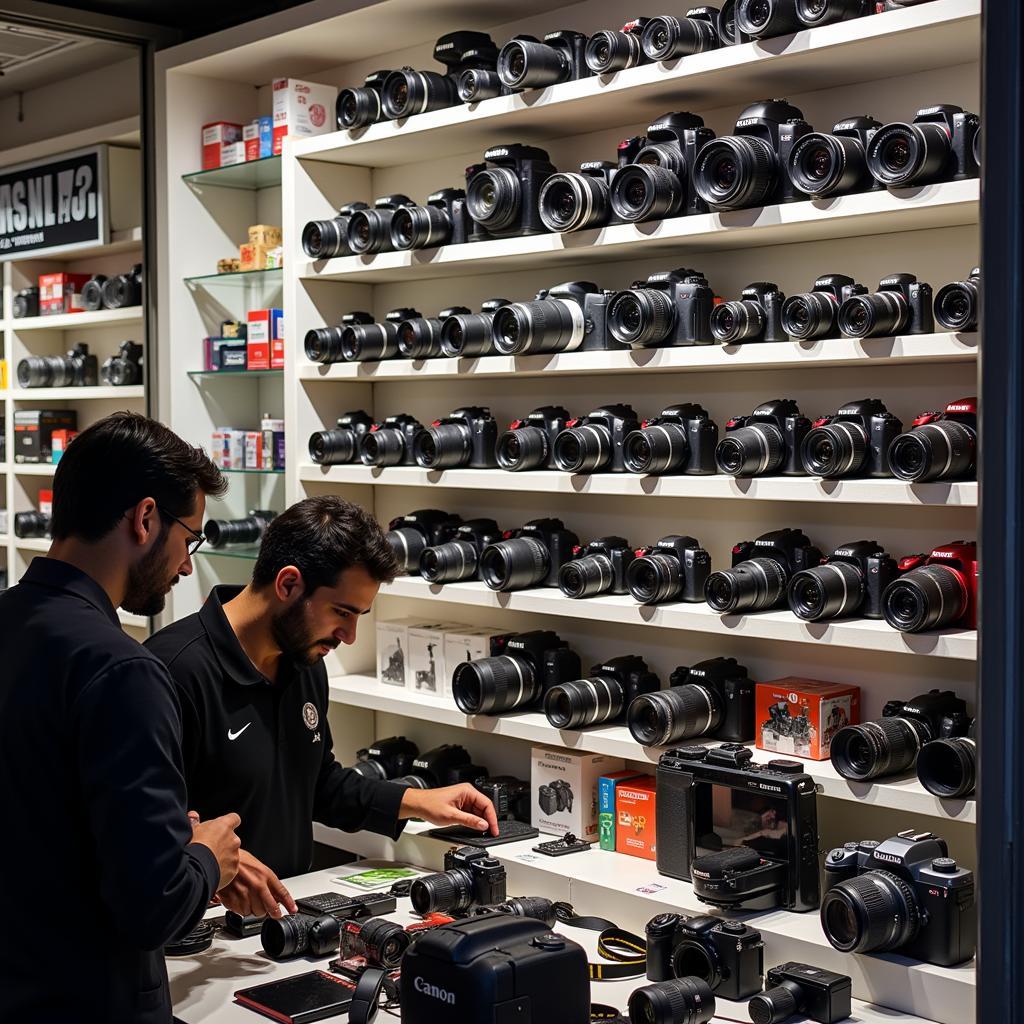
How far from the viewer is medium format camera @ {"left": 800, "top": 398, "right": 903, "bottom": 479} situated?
2762 mm

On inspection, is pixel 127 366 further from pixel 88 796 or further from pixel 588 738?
pixel 88 796

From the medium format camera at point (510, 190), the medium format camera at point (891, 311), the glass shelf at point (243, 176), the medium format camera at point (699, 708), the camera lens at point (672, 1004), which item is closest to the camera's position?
the camera lens at point (672, 1004)

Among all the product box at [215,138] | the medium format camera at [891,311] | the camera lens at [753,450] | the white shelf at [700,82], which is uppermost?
the product box at [215,138]

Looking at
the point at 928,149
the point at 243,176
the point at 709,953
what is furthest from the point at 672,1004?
the point at 243,176

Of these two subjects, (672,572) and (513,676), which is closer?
(672,572)

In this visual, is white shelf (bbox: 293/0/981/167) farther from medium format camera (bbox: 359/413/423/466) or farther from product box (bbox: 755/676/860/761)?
product box (bbox: 755/676/860/761)

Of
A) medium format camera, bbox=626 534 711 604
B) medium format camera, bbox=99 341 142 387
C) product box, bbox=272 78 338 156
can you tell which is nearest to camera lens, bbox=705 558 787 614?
medium format camera, bbox=626 534 711 604

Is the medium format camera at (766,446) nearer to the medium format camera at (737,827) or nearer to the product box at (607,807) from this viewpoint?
the medium format camera at (737,827)

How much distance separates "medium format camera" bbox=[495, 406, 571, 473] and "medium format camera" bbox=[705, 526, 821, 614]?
2.02ft

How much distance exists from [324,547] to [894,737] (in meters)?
1.22

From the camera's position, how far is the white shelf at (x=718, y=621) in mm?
2625

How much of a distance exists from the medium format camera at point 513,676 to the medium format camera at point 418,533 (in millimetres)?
417

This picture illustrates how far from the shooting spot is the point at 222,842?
82.1 inches

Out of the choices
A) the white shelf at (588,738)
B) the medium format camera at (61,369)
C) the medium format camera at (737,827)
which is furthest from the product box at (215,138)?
the medium format camera at (737,827)
